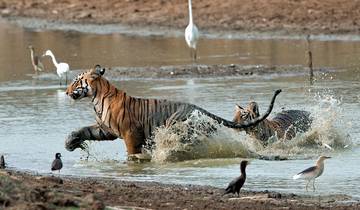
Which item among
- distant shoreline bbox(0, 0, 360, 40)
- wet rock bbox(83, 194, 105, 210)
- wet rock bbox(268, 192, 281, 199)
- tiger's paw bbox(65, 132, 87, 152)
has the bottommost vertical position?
wet rock bbox(268, 192, 281, 199)

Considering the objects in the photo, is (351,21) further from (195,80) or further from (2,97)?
(2,97)

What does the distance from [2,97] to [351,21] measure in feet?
35.6

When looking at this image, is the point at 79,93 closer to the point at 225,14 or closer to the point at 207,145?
the point at 207,145

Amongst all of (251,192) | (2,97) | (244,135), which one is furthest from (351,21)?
(251,192)

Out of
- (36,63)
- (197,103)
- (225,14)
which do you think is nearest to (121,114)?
(197,103)

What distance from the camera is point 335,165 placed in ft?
44.2

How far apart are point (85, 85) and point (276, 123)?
256 cm

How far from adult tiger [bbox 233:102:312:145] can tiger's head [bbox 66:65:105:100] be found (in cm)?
178

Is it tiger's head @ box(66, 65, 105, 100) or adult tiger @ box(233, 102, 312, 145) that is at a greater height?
tiger's head @ box(66, 65, 105, 100)

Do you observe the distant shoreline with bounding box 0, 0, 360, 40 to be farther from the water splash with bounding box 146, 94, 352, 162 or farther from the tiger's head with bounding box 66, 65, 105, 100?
the tiger's head with bounding box 66, 65, 105, 100

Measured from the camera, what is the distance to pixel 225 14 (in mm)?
31391

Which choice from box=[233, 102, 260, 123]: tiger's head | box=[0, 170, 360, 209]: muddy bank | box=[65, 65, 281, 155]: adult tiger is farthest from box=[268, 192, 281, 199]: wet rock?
box=[233, 102, 260, 123]: tiger's head

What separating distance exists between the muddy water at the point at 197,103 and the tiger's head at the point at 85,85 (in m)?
0.74

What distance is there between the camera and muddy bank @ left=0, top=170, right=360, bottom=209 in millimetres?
9188
